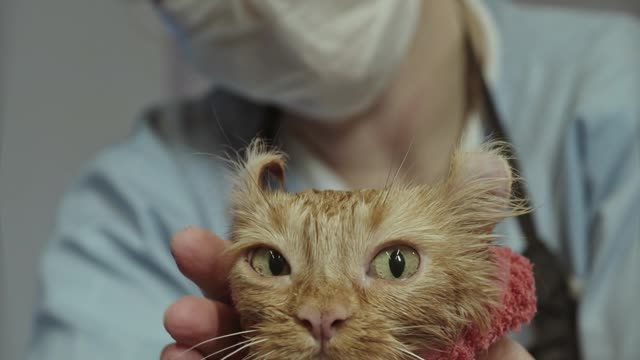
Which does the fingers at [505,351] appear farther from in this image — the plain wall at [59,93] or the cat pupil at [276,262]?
the plain wall at [59,93]

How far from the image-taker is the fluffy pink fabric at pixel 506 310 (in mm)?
363

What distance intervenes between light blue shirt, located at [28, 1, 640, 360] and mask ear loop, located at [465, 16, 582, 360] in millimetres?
37

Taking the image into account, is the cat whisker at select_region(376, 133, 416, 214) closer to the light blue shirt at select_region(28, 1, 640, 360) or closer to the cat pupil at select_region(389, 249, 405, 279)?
the cat pupil at select_region(389, 249, 405, 279)

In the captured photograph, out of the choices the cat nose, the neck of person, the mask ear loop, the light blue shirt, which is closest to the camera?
the cat nose

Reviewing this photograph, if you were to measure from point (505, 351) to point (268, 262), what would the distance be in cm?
14

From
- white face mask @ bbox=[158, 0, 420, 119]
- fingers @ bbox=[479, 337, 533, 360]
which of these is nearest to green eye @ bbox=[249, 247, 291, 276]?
fingers @ bbox=[479, 337, 533, 360]

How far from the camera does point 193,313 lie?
1.29 feet

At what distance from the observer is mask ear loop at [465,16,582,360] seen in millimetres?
541

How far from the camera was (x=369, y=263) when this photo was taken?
0.35m

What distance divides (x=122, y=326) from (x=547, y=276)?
1.51 ft

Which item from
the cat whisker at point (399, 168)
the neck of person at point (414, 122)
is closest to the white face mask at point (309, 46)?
the neck of person at point (414, 122)

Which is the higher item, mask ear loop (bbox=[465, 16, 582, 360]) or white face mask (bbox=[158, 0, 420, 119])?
white face mask (bbox=[158, 0, 420, 119])

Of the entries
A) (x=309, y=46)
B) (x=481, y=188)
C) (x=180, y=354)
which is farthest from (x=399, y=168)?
(x=309, y=46)

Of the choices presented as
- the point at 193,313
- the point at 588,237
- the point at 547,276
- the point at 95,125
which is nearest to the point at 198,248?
the point at 193,313
